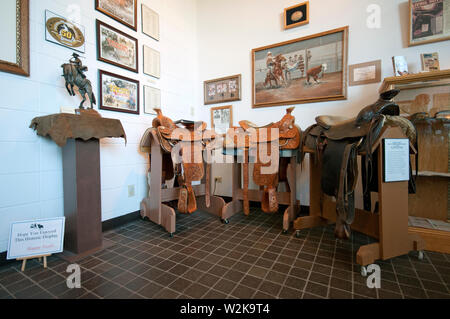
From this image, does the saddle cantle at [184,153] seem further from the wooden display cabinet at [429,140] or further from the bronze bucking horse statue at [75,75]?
the wooden display cabinet at [429,140]

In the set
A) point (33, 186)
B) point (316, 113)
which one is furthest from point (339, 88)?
point (33, 186)

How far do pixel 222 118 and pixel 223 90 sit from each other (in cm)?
47

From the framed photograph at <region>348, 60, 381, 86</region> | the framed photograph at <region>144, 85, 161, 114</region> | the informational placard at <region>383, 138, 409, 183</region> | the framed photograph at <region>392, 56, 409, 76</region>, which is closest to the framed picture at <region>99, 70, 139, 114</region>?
the framed photograph at <region>144, 85, 161, 114</region>

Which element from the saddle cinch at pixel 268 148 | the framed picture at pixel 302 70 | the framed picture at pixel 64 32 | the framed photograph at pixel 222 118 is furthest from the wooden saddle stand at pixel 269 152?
the framed picture at pixel 64 32

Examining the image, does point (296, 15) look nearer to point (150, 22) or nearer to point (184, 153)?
point (150, 22)

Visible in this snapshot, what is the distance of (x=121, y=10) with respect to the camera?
228 centimetres

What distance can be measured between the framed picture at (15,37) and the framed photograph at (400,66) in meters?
3.34

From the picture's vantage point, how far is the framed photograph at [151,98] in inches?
102

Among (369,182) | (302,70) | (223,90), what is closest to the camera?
(369,182)

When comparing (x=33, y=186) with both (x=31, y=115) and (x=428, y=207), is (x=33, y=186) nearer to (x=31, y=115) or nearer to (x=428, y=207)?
(x=31, y=115)

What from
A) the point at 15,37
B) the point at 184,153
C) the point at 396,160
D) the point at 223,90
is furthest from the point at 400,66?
the point at 15,37

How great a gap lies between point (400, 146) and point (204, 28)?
3461mm

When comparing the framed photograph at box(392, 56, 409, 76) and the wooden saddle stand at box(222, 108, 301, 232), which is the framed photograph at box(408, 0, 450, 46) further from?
the wooden saddle stand at box(222, 108, 301, 232)

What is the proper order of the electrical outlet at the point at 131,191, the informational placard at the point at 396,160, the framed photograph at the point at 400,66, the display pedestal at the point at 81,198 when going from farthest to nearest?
A: the electrical outlet at the point at 131,191 < the framed photograph at the point at 400,66 < the display pedestal at the point at 81,198 < the informational placard at the point at 396,160
